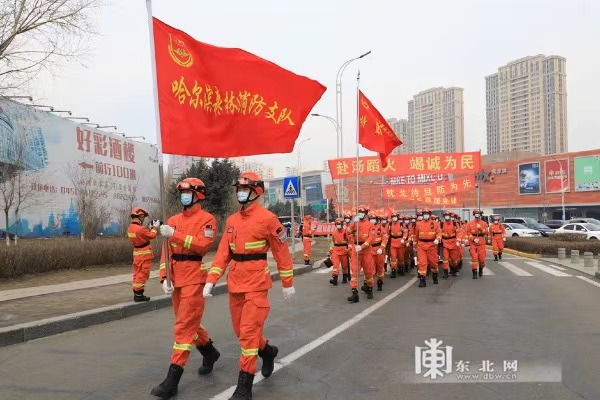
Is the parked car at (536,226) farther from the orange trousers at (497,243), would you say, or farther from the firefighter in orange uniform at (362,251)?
the firefighter in orange uniform at (362,251)

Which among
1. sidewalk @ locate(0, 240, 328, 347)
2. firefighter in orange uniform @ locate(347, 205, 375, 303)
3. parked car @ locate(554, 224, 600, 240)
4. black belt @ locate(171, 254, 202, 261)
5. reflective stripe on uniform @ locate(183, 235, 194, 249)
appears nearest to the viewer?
reflective stripe on uniform @ locate(183, 235, 194, 249)

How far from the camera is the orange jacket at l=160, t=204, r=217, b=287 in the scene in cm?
504

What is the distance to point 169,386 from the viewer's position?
4.55 metres

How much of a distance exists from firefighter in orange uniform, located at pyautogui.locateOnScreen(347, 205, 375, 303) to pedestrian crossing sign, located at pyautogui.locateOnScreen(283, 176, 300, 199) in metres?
7.18

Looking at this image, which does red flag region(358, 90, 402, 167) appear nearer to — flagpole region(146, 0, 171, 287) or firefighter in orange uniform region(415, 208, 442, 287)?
firefighter in orange uniform region(415, 208, 442, 287)

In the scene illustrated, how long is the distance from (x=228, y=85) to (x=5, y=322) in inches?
195

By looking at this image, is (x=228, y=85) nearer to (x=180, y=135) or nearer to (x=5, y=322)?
(x=180, y=135)

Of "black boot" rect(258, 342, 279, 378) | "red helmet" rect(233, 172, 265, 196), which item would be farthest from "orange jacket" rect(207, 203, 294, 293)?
"black boot" rect(258, 342, 279, 378)

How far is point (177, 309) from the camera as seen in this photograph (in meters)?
5.08

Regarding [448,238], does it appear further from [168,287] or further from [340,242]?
[168,287]

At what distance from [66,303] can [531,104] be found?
94199 millimetres

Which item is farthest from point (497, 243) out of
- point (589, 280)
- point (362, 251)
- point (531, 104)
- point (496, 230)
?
point (531, 104)

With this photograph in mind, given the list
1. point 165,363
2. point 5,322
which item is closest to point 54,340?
point 5,322

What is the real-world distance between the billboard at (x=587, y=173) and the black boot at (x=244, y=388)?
6658 centimetres
